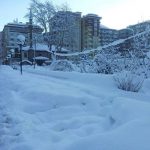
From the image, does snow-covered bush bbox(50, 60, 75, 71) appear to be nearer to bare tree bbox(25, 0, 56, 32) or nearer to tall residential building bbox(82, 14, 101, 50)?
bare tree bbox(25, 0, 56, 32)

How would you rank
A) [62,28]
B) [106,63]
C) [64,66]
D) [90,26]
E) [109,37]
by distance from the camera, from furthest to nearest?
[90,26], [62,28], [109,37], [64,66], [106,63]

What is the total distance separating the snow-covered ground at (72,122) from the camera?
147 inches

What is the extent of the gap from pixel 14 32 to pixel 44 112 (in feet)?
363

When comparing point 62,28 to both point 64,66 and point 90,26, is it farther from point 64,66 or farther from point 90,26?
point 90,26

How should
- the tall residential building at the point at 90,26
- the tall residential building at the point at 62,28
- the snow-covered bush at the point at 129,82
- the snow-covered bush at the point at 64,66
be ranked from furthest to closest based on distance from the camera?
the tall residential building at the point at 90,26
the tall residential building at the point at 62,28
the snow-covered bush at the point at 64,66
the snow-covered bush at the point at 129,82

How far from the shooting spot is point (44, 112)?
6449 millimetres

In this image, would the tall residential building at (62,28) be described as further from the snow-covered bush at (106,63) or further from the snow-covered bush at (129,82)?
the snow-covered bush at (129,82)

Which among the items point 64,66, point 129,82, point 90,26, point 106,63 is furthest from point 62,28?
point 129,82

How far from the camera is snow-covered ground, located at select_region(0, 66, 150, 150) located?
373 centimetres

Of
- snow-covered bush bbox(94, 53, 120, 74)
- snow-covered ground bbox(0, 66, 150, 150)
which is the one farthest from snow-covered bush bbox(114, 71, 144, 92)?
snow-covered bush bbox(94, 53, 120, 74)

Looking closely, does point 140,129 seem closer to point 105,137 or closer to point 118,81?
point 105,137

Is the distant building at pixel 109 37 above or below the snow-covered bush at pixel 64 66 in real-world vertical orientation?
above

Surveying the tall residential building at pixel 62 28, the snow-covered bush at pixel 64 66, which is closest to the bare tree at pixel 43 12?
the tall residential building at pixel 62 28

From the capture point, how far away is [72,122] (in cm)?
546
